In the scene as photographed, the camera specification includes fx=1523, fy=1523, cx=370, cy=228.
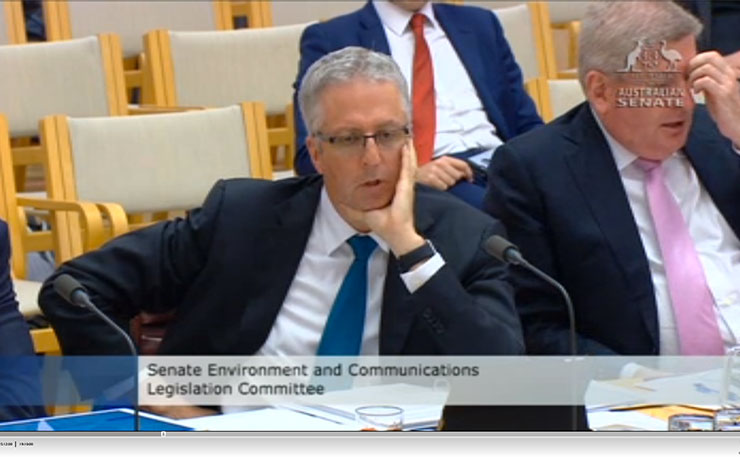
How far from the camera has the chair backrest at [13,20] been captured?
172 inches

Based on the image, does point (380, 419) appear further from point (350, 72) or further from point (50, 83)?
point (50, 83)

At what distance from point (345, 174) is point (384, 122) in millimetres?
98

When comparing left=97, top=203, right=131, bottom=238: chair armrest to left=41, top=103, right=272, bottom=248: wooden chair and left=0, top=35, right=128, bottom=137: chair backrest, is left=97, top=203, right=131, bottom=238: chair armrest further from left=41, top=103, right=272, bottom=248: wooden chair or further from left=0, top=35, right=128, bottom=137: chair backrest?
left=0, top=35, right=128, bottom=137: chair backrest

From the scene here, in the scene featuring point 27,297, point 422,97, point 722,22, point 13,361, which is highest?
point 722,22

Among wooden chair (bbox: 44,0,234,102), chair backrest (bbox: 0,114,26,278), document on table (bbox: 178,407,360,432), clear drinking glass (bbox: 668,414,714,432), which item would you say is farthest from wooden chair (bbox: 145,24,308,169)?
clear drinking glass (bbox: 668,414,714,432)

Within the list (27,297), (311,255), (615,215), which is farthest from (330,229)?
(27,297)

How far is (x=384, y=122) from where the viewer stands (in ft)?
7.39

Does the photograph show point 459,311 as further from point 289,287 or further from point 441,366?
point 289,287

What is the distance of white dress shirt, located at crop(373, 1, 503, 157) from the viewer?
139 inches

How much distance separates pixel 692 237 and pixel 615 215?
138mm

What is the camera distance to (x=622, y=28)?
2.48 metres

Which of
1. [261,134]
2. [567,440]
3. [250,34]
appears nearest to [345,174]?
[567,440]

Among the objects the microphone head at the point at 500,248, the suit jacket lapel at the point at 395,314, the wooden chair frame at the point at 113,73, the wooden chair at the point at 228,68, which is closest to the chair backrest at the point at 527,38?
the wooden chair at the point at 228,68

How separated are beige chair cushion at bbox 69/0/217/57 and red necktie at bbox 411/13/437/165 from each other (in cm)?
137
